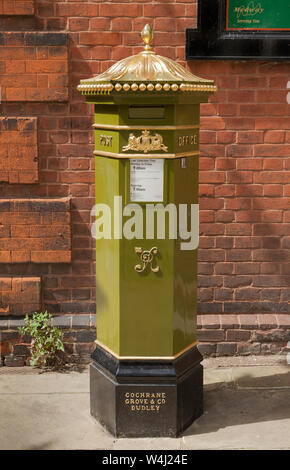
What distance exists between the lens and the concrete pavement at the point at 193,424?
3.62 meters

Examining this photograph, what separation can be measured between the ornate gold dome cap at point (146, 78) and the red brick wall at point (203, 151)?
42.3 inches

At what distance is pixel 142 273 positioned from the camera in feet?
11.7

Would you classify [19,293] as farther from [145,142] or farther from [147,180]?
[145,142]

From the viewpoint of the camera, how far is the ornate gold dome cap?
3213 mm

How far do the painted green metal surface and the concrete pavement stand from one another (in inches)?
22.4

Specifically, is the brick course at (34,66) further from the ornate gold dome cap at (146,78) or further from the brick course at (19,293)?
the brick course at (19,293)

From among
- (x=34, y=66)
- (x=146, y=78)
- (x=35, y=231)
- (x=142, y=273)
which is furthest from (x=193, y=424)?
(x=34, y=66)

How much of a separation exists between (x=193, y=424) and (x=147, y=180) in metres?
1.68

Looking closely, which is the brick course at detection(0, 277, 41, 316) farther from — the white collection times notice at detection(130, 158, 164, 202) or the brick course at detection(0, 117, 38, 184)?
the white collection times notice at detection(130, 158, 164, 202)

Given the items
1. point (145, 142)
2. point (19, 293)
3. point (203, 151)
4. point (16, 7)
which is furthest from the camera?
point (19, 293)

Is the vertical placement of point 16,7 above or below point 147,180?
above

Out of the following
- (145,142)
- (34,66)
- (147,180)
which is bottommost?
(147,180)

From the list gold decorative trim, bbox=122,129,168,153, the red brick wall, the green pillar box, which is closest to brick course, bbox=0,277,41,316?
the red brick wall

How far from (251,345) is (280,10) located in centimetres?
273
